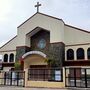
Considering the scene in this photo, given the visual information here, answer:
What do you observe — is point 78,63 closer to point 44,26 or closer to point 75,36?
point 75,36

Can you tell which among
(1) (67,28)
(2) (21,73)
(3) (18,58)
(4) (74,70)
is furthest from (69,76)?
(3) (18,58)

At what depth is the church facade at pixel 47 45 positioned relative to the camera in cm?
2830

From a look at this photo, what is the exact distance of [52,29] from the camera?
29.4 m

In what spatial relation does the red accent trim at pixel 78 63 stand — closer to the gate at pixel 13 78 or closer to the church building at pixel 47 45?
the church building at pixel 47 45

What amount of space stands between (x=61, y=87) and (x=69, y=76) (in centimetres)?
112

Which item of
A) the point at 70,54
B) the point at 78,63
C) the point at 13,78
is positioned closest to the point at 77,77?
the point at 13,78

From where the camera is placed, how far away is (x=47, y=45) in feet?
99.7

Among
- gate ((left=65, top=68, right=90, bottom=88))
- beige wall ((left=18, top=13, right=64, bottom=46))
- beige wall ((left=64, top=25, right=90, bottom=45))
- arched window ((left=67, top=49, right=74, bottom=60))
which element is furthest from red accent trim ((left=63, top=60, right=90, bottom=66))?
gate ((left=65, top=68, right=90, bottom=88))

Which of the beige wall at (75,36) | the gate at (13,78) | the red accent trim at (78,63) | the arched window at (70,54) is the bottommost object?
the gate at (13,78)

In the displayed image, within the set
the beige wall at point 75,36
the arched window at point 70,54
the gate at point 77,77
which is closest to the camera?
the gate at point 77,77

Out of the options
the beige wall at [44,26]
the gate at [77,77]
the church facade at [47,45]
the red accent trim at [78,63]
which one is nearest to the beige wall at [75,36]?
the church facade at [47,45]

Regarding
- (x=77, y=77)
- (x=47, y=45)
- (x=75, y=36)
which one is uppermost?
(x=75, y=36)

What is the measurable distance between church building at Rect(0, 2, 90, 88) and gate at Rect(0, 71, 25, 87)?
274cm

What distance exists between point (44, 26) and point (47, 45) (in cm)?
247
